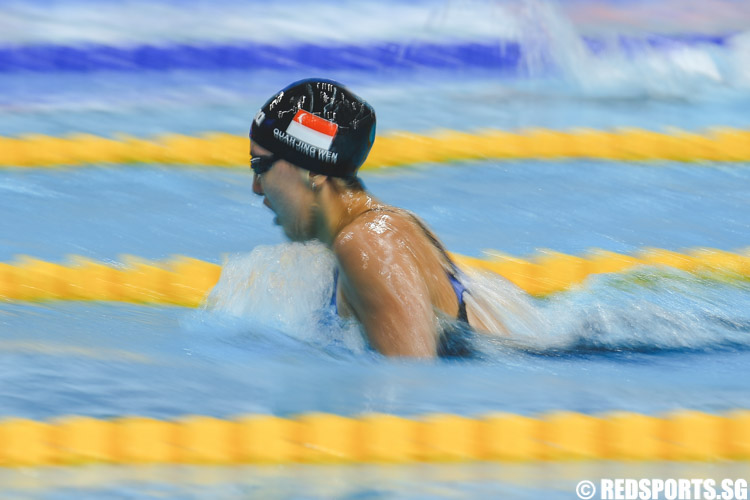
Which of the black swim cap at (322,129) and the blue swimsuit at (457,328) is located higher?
the black swim cap at (322,129)

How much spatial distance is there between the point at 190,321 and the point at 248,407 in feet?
2.00

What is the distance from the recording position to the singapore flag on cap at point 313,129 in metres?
2.18

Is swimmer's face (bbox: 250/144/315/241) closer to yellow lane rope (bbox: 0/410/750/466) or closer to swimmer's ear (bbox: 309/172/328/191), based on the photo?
swimmer's ear (bbox: 309/172/328/191)

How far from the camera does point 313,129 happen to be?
2195 mm

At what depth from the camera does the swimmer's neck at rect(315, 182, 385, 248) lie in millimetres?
2182

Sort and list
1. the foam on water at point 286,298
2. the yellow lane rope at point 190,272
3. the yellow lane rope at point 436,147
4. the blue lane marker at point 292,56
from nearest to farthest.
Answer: the foam on water at point 286,298 < the yellow lane rope at point 190,272 < the yellow lane rope at point 436,147 < the blue lane marker at point 292,56

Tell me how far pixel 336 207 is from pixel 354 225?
121mm

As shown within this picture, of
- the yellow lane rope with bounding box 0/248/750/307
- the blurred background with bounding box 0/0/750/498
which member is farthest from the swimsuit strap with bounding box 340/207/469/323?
the yellow lane rope with bounding box 0/248/750/307

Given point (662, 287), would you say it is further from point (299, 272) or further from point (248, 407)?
point (248, 407)

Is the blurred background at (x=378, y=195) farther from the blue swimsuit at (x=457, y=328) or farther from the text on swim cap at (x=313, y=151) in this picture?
the text on swim cap at (x=313, y=151)

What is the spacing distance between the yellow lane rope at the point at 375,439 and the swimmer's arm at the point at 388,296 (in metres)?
0.17

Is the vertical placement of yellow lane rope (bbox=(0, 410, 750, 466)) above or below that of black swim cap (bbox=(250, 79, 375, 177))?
below

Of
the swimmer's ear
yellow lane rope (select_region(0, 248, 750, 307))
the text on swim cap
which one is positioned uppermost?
the text on swim cap

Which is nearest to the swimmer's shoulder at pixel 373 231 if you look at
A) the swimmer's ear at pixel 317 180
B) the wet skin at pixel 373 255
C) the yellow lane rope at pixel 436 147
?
the wet skin at pixel 373 255
